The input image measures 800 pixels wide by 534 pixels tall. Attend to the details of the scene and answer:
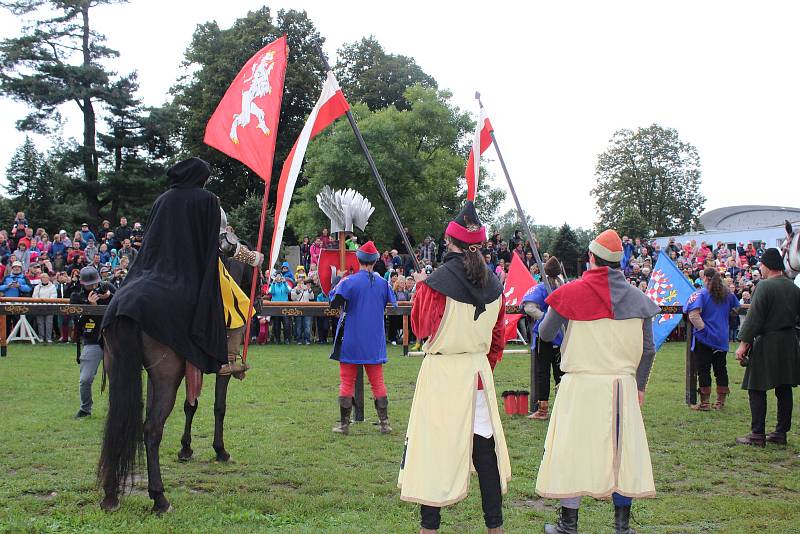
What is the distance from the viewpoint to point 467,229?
15.5 feet

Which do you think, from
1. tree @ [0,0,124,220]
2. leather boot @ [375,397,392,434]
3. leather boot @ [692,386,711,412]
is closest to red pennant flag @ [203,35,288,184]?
leather boot @ [375,397,392,434]

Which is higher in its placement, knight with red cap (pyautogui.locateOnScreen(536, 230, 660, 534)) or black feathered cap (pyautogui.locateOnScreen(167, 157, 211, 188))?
black feathered cap (pyautogui.locateOnScreen(167, 157, 211, 188))

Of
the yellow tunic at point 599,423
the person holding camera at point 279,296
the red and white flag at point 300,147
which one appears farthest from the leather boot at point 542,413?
the person holding camera at point 279,296

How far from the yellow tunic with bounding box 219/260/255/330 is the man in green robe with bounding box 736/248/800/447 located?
537cm

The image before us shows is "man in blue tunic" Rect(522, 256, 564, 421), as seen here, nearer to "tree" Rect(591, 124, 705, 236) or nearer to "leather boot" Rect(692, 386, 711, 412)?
"leather boot" Rect(692, 386, 711, 412)

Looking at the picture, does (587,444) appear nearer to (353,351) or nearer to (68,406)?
(353,351)

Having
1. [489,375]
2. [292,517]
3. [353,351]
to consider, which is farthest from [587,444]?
[353,351]

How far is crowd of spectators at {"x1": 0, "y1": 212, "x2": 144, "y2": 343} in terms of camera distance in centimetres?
1755

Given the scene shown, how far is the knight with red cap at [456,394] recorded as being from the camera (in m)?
4.48

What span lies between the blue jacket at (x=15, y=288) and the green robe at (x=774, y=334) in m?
15.8

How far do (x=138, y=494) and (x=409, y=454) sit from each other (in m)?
2.43

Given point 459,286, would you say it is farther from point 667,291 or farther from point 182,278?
point 667,291

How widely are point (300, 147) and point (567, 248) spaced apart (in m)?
33.5

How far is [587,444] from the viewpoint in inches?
191
